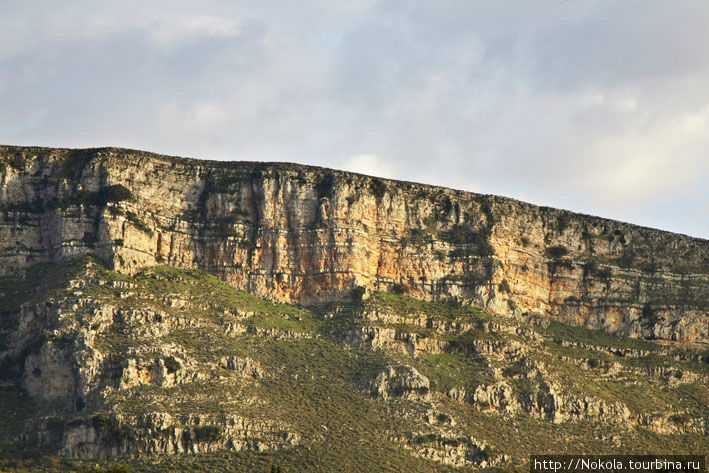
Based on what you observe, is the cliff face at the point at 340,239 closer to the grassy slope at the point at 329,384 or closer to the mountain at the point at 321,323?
the mountain at the point at 321,323

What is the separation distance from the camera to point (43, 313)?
433ft

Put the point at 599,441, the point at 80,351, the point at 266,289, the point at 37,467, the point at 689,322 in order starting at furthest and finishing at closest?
the point at 689,322 < the point at 266,289 < the point at 599,441 < the point at 80,351 < the point at 37,467

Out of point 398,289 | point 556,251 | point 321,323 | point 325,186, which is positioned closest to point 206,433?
point 321,323

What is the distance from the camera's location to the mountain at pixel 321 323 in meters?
126

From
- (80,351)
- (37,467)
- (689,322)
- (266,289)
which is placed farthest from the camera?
(689,322)

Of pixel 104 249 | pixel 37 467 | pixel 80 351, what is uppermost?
pixel 104 249

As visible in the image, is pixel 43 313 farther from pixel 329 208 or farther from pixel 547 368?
pixel 547 368

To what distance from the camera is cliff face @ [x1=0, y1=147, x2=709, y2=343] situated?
468 feet

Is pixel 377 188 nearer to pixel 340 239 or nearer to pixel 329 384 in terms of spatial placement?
pixel 340 239

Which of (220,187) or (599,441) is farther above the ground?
(220,187)

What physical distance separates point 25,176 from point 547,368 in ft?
180

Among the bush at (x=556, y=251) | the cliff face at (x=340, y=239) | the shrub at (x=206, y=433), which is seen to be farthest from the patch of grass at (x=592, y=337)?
the shrub at (x=206, y=433)

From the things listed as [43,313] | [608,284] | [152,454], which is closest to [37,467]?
[152,454]

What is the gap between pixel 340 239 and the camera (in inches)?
5856
